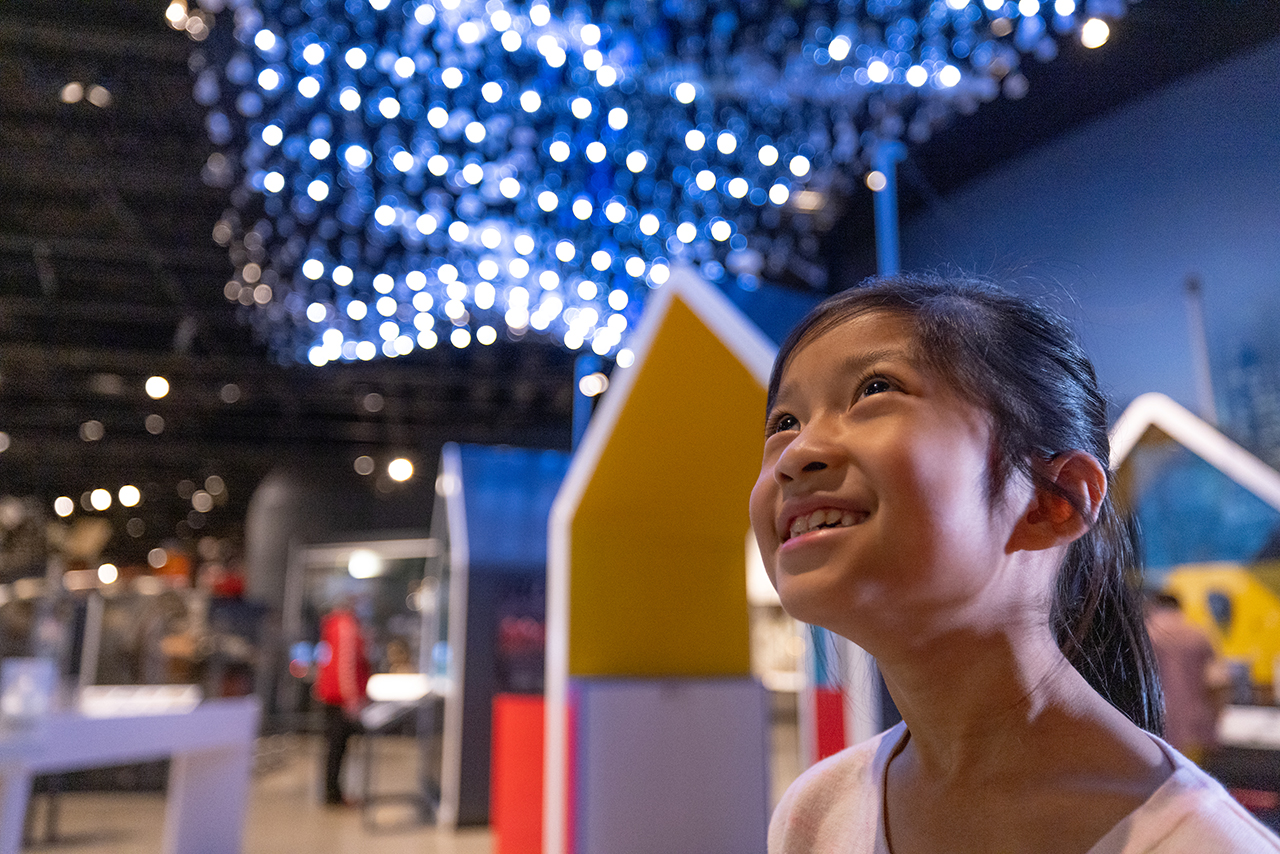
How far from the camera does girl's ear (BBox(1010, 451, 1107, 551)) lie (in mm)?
649

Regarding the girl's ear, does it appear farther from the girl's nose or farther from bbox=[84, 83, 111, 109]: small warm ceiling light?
bbox=[84, 83, 111, 109]: small warm ceiling light

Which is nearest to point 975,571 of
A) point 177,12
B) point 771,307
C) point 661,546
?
point 771,307

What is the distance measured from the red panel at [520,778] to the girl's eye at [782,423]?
4.03m

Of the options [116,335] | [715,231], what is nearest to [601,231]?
[715,231]

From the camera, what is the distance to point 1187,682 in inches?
119

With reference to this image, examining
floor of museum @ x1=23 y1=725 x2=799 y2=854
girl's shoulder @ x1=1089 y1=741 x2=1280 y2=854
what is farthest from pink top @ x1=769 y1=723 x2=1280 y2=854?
floor of museum @ x1=23 y1=725 x2=799 y2=854

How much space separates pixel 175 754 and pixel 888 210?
3759 millimetres

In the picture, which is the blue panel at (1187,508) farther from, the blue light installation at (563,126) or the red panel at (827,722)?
the blue light installation at (563,126)

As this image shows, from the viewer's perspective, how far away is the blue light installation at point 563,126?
4.50 metres

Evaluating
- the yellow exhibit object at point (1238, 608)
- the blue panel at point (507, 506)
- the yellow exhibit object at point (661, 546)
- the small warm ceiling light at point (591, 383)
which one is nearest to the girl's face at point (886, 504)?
the yellow exhibit object at point (661, 546)

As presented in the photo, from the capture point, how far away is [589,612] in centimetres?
370

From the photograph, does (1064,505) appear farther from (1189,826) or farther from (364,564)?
(364,564)

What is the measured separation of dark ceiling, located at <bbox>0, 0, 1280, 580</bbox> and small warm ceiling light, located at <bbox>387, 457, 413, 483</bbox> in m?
0.20

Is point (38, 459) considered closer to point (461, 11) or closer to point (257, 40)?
point (257, 40)
